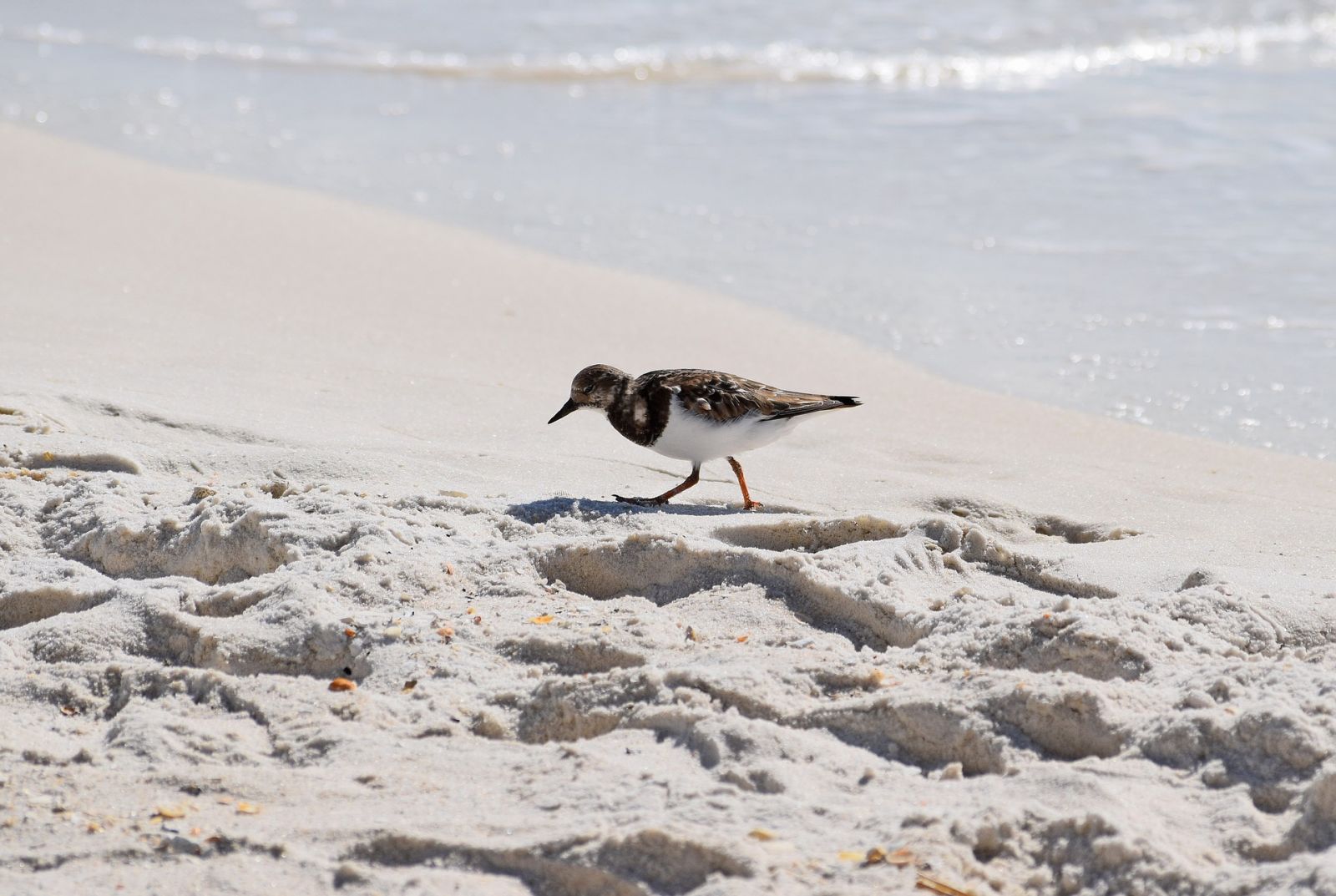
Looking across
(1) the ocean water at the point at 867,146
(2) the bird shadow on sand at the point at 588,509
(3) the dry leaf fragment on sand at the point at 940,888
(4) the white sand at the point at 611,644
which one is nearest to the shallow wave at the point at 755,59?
(1) the ocean water at the point at 867,146

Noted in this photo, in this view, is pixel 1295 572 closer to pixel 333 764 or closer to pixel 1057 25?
pixel 333 764

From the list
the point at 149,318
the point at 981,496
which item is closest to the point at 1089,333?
the point at 981,496

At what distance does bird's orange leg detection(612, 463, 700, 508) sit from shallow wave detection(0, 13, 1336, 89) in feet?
30.2

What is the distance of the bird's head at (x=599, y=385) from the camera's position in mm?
4707

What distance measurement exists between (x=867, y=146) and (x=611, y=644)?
783 centimetres

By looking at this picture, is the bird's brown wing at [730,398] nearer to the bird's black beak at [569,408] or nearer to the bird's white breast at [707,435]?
the bird's white breast at [707,435]

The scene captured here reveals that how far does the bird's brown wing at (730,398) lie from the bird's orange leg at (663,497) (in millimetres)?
276

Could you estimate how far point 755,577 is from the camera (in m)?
3.86

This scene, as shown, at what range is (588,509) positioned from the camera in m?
4.32

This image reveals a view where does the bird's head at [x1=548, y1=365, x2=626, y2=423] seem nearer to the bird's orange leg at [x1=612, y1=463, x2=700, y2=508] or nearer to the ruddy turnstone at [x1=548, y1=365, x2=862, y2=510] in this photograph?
the ruddy turnstone at [x1=548, y1=365, x2=862, y2=510]

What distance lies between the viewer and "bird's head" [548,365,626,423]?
4.71 m

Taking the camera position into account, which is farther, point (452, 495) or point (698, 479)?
point (698, 479)

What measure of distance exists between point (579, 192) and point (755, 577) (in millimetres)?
5739

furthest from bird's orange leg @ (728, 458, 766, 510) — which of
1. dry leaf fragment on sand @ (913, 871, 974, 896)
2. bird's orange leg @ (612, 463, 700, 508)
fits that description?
dry leaf fragment on sand @ (913, 871, 974, 896)
